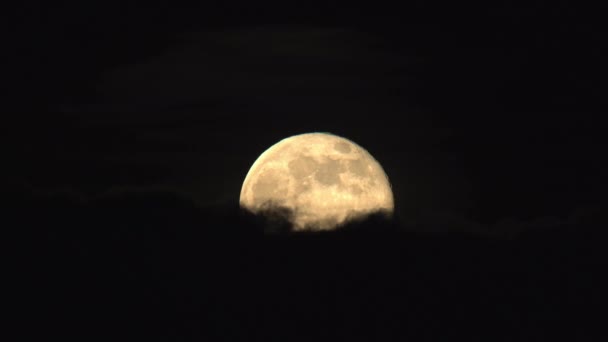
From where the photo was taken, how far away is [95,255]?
14570 millimetres

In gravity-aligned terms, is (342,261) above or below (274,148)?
below

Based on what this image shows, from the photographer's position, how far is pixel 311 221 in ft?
65.1

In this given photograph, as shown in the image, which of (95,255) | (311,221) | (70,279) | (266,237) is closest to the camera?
(70,279)

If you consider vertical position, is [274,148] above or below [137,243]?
above

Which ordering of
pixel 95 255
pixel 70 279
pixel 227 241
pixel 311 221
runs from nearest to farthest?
pixel 70 279, pixel 95 255, pixel 227 241, pixel 311 221

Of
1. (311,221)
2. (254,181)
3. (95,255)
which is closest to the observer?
(95,255)

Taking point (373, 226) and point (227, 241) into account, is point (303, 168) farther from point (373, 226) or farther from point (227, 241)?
point (227, 241)

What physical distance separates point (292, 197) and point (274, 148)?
2.07 metres

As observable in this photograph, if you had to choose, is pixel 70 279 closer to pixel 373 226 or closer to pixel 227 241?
pixel 227 241

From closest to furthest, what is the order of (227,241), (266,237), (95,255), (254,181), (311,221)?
(95,255)
(227,241)
(266,237)
(311,221)
(254,181)

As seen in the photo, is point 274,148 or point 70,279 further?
point 274,148

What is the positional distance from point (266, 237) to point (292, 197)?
6.83 feet

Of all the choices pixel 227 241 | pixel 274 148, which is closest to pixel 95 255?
pixel 227 241

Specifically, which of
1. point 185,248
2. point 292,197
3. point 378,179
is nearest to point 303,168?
point 292,197
